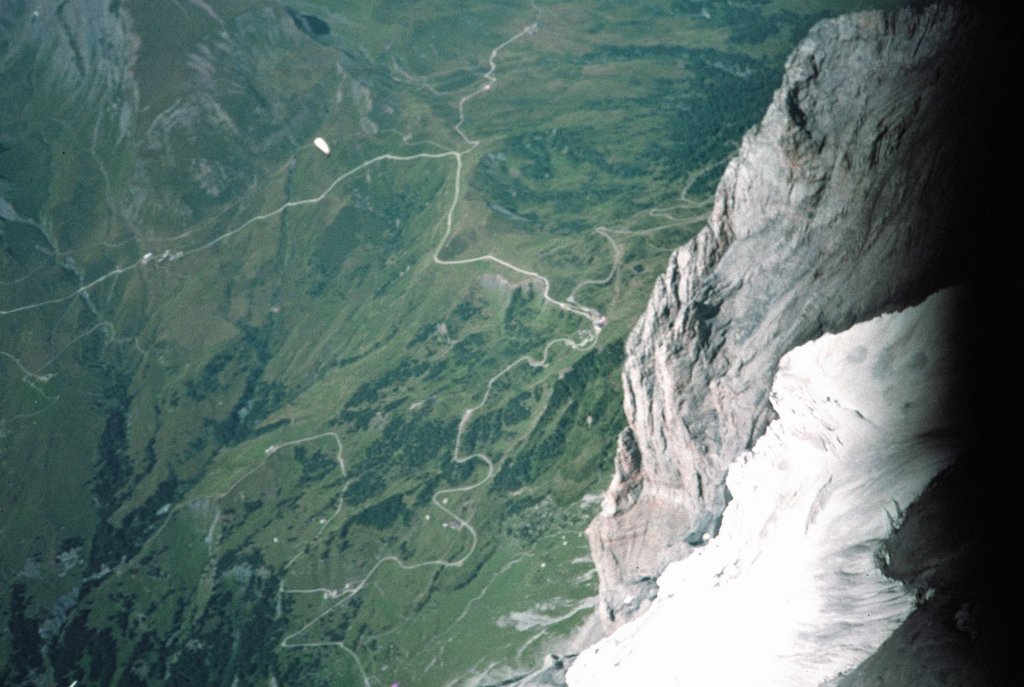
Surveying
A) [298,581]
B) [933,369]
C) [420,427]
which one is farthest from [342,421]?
[933,369]

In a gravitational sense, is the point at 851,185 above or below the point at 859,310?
above

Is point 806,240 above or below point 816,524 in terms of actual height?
above

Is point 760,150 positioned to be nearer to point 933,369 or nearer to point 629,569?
point 933,369

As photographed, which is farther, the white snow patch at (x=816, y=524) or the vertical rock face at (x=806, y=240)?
the vertical rock face at (x=806, y=240)

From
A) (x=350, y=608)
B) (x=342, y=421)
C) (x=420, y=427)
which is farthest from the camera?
(x=342, y=421)

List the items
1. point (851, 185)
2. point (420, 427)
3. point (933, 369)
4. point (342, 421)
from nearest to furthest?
point (933, 369) → point (851, 185) → point (420, 427) → point (342, 421)

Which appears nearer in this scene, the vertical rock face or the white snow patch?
the white snow patch

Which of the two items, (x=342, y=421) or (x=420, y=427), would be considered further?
(x=342, y=421)

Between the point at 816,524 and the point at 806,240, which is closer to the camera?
the point at 816,524
